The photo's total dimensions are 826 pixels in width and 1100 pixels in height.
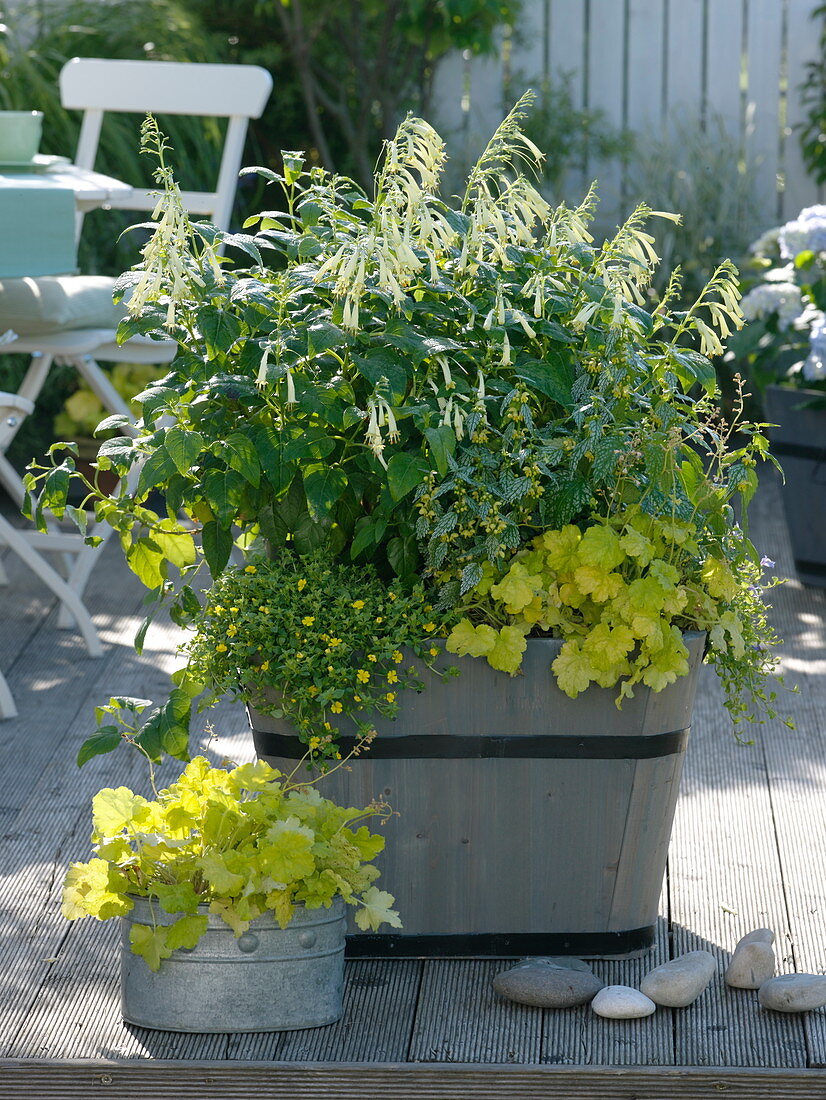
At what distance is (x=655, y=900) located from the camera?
1.95 metres

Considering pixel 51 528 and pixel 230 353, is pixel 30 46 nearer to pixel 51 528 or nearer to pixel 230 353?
pixel 51 528

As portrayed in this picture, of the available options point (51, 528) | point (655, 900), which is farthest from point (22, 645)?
point (655, 900)

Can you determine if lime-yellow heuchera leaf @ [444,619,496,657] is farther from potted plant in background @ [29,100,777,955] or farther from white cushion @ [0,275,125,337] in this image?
white cushion @ [0,275,125,337]

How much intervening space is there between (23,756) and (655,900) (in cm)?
126

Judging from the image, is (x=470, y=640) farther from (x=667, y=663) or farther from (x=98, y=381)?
(x=98, y=381)

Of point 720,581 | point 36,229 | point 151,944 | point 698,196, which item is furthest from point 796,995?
point 698,196

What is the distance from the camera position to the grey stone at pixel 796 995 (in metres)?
1.77

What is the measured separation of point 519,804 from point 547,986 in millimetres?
→ 229

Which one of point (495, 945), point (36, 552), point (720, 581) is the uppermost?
point (720, 581)

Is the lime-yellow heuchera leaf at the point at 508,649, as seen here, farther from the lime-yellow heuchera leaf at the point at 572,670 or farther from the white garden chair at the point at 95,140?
the white garden chair at the point at 95,140

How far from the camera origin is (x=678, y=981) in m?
1.79

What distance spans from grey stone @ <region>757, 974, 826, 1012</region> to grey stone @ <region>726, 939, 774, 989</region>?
2.2 inches

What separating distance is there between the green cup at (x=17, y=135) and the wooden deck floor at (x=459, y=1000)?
3.94ft

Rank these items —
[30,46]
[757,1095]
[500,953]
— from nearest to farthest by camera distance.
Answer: [757,1095]
[500,953]
[30,46]
